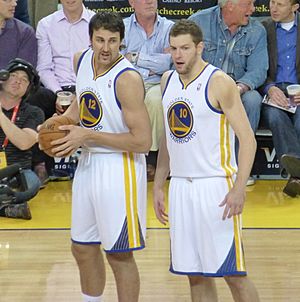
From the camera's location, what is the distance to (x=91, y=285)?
4.94 m

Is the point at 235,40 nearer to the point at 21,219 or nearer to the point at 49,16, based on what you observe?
the point at 49,16

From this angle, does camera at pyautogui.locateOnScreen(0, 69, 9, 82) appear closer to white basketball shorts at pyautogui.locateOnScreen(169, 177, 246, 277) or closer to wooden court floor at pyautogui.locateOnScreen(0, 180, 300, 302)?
wooden court floor at pyautogui.locateOnScreen(0, 180, 300, 302)

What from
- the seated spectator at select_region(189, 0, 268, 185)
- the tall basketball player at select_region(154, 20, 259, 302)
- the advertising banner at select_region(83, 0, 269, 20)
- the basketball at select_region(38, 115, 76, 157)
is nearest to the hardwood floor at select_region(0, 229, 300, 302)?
the tall basketball player at select_region(154, 20, 259, 302)

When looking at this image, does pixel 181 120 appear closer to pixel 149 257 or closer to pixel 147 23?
pixel 149 257

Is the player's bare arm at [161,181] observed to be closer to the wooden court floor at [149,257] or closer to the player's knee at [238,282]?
the player's knee at [238,282]

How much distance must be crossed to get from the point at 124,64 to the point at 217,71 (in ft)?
1.84

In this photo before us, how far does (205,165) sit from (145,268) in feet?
5.79

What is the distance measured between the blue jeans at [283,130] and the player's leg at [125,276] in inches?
140

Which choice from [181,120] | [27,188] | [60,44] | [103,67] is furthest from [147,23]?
[181,120]

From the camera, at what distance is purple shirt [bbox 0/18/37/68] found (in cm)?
849

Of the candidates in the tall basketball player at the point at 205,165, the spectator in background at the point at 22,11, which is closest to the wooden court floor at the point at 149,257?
the tall basketball player at the point at 205,165

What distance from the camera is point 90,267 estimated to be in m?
4.88

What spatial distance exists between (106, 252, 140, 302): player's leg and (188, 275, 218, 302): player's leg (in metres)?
0.35

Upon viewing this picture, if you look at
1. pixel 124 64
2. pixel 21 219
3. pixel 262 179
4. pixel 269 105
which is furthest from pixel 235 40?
pixel 124 64
